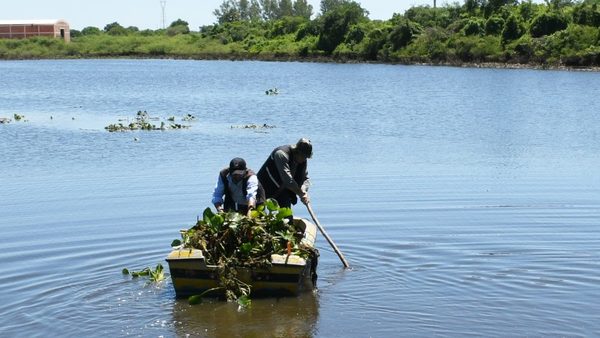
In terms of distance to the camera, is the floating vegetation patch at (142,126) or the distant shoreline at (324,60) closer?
the floating vegetation patch at (142,126)

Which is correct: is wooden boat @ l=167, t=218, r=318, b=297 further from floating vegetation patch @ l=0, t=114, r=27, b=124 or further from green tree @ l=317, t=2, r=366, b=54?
green tree @ l=317, t=2, r=366, b=54

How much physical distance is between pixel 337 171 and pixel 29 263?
8.91 m

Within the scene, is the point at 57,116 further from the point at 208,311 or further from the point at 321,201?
the point at 208,311

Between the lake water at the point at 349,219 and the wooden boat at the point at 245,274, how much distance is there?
0.60 feet

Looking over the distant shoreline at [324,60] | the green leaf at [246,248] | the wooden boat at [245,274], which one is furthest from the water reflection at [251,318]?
the distant shoreline at [324,60]

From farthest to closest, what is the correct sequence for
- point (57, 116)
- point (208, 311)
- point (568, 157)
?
point (57, 116), point (568, 157), point (208, 311)

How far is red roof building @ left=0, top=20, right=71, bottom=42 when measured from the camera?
131 meters

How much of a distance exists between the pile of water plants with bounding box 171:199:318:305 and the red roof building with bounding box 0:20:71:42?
12367 cm

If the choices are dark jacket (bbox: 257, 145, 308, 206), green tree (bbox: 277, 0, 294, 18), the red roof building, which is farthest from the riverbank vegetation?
dark jacket (bbox: 257, 145, 308, 206)

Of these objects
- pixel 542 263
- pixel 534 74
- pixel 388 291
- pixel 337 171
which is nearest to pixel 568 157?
pixel 337 171

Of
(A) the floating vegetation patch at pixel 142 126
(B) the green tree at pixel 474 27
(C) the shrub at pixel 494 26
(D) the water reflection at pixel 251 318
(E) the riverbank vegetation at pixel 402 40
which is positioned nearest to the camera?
(D) the water reflection at pixel 251 318

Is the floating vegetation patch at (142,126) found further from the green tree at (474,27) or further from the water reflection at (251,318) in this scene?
the green tree at (474,27)

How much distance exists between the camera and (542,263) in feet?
42.7

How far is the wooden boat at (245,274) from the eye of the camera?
1073 centimetres
